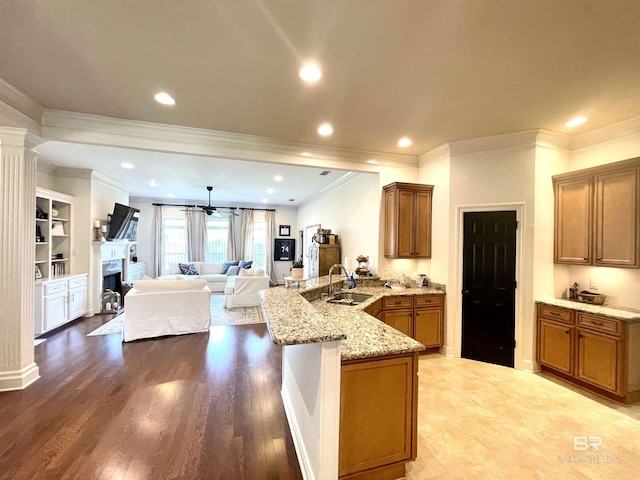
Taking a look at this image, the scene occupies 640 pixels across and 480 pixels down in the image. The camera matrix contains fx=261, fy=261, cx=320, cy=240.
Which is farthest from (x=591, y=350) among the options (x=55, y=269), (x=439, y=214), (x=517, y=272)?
(x=55, y=269)

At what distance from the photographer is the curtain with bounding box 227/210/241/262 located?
9.24 metres

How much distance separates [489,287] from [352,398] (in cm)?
286

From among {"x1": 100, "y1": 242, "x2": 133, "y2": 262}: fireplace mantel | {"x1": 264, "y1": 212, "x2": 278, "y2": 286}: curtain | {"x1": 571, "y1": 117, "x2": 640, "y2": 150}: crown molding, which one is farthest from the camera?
{"x1": 264, "y1": 212, "x2": 278, "y2": 286}: curtain

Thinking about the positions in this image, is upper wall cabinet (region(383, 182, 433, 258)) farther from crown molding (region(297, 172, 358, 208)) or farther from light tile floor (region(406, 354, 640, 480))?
light tile floor (region(406, 354, 640, 480))

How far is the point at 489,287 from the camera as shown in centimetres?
352

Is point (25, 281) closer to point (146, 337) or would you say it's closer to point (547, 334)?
point (146, 337)

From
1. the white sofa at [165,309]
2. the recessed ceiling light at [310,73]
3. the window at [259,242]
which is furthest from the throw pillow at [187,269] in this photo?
the recessed ceiling light at [310,73]

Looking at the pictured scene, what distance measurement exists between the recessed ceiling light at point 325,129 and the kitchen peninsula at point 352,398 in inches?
88.4

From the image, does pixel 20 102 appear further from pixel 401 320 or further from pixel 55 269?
pixel 401 320

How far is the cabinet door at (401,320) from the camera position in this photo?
3516 mm

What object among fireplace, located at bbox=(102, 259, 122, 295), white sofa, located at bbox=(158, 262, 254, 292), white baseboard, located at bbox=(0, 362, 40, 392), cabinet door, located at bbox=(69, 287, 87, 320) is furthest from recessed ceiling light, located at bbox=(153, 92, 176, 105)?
white sofa, located at bbox=(158, 262, 254, 292)

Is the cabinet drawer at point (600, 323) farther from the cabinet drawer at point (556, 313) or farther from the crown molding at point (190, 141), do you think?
the crown molding at point (190, 141)

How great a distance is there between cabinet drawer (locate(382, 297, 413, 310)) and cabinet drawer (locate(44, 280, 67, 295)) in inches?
212

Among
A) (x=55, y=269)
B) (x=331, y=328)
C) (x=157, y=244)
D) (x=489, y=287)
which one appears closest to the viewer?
(x=331, y=328)
